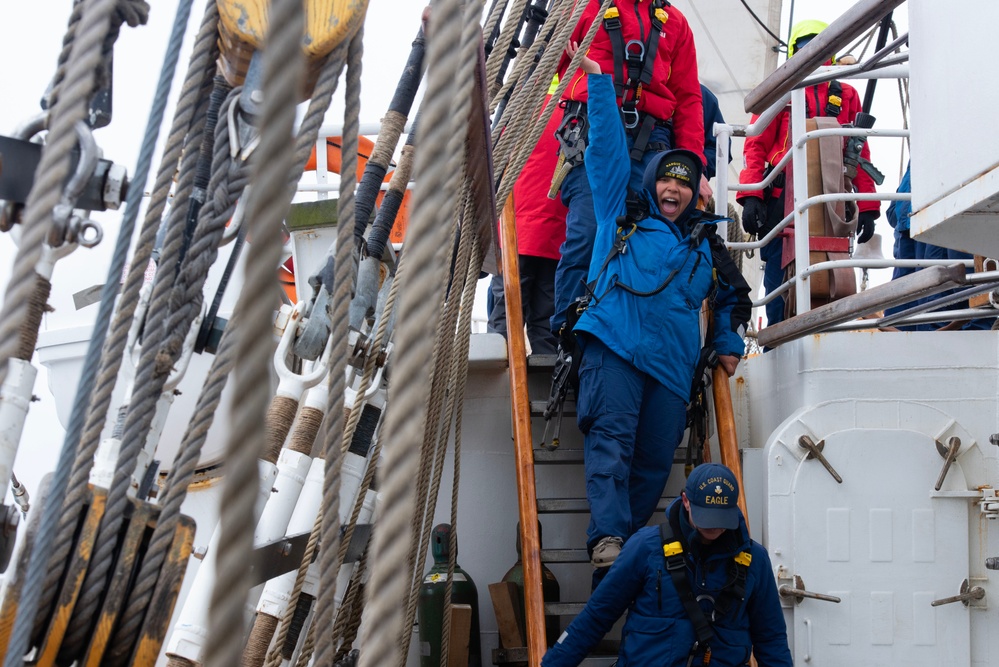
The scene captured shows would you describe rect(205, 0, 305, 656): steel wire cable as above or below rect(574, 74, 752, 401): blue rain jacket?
below

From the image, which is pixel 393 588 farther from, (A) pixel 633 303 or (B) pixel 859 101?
(B) pixel 859 101

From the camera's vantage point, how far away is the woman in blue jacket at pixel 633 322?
3838 millimetres

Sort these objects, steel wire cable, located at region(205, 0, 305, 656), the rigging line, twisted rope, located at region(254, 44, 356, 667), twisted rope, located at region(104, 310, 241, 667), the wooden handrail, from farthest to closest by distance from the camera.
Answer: the rigging line, the wooden handrail, twisted rope, located at region(254, 44, 356, 667), twisted rope, located at region(104, 310, 241, 667), steel wire cable, located at region(205, 0, 305, 656)

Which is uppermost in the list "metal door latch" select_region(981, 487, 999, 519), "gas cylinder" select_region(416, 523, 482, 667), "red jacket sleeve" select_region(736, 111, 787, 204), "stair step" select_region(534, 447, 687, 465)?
"red jacket sleeve" select_region(736, 111, 787, 204)

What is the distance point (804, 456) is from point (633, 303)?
0.96 metres

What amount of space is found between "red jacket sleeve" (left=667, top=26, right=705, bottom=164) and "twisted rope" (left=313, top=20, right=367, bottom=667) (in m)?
3.38

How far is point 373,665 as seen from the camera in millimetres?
796

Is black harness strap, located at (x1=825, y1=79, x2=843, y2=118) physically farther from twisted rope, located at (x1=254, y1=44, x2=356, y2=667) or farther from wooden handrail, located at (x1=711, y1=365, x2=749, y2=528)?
twisted rope, located at (x1=254, y1=44, x2=356, y2=667)

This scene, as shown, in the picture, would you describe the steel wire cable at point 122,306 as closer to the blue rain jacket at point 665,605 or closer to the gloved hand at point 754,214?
the blue rain jacket at point 665,605

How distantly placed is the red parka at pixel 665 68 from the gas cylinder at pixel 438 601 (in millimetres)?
2145

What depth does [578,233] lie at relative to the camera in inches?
182

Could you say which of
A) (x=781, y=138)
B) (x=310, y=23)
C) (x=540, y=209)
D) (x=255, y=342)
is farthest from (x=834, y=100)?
(x=255, y=342)

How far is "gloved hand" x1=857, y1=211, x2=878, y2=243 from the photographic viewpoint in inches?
215

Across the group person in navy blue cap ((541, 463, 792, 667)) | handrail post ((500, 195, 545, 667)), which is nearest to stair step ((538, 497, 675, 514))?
handrail post ((500, 195, 545, 667))
